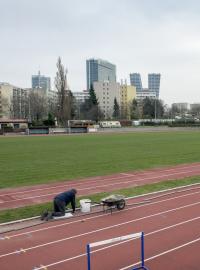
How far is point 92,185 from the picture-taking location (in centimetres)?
1747

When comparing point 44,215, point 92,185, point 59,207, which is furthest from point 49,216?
point 92,185

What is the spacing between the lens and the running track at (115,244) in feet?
26.8

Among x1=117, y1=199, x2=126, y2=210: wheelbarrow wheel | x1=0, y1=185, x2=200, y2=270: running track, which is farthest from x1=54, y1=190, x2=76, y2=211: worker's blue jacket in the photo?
x1=117, y1=199, x2=126, y2=210: wheelbarrow wheel

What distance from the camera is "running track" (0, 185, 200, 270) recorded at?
321 inches

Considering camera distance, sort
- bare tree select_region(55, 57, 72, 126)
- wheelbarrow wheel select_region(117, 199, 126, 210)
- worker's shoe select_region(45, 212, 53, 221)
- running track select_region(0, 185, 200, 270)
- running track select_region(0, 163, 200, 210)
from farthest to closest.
Answer: bare tree select_region(55, 57, 72, 126), running track select_region(0, 163, 200, 210), wheelbarrow wheel select_region(117, 199, 126, 210), worker's shoe select_region(45, 212, 53, 221), running track select_region(0, 185, 200, 270)

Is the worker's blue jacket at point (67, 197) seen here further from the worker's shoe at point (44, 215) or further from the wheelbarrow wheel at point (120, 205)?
the wheelbarrow wheel at point (120, 205)

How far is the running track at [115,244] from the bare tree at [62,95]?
75.2 meters

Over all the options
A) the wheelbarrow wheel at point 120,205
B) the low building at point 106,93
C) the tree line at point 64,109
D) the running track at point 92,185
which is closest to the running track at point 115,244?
Result: the wheelbarrow wheel at point 120,205

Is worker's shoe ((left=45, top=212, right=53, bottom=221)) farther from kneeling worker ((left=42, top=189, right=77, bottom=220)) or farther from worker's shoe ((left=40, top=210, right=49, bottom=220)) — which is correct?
worker's shoe ((left=40, top=210, right=49, bottom=220))

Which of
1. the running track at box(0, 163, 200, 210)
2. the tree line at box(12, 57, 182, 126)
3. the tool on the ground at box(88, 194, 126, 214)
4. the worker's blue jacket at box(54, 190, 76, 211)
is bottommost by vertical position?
the running track at box(0, 163, 200, 210)

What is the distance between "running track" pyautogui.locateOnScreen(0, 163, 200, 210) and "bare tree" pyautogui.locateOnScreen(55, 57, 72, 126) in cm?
6639

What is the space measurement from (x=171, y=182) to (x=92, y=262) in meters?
10.3

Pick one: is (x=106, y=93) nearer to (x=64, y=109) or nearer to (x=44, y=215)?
(x=64, y=109)

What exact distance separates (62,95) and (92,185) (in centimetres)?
7142
